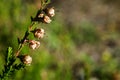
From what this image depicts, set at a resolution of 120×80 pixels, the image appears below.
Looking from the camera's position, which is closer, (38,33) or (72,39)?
(38,33)

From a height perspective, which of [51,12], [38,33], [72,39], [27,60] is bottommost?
[72,39]

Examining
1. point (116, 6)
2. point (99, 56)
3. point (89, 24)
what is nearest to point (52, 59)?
point (99, 56)

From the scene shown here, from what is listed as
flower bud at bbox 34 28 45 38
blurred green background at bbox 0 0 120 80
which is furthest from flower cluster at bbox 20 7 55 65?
blurred green background at bbox 0 0 120 80

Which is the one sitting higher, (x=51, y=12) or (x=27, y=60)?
(x=51, y=12)

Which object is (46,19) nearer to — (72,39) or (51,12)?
(51,12)

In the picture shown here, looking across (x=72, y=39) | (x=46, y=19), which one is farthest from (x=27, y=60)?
(x=72, y=39)

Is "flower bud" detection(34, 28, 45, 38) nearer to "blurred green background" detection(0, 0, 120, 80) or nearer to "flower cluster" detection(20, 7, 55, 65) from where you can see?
"flower cluster" detection(20, 7, 55, 65)

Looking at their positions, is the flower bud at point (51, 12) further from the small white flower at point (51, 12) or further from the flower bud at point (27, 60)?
the flower bud at point (27, 60)

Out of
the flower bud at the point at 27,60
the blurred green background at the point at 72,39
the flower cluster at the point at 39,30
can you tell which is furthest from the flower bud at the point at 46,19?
the blurred green background at the point at 72,39

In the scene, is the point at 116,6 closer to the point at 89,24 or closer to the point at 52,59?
the point at 89,24
